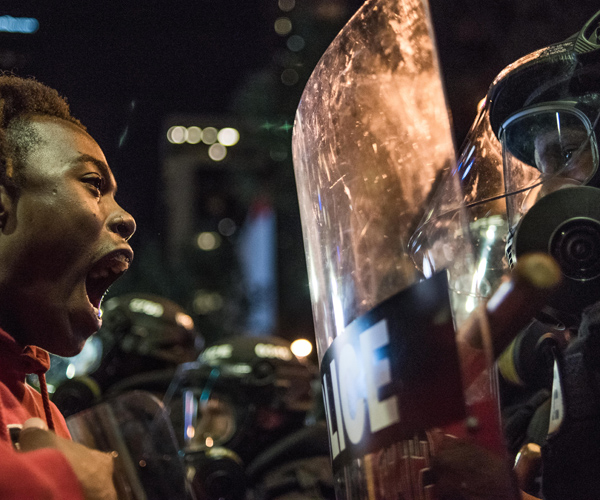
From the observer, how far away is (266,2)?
2.78m

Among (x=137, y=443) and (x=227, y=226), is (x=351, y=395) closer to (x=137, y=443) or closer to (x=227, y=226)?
(x=137, y=443)

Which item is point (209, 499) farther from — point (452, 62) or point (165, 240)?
Result: point (165, 240)

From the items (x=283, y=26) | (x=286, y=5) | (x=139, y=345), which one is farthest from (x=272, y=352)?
(x=286, y=5)

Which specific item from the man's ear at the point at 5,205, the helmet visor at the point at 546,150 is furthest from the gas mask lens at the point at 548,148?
the man's ear at the point at 5,205

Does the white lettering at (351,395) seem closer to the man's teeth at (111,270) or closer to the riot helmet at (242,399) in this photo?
the man's teeth at (111,270)

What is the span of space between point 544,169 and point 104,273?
1.00 m

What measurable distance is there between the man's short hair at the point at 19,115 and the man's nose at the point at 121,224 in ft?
0.70

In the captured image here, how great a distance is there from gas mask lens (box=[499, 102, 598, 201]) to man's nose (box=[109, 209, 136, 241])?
2.85 ft

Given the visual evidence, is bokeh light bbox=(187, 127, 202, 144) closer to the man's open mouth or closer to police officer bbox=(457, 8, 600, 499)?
the man's open mouth

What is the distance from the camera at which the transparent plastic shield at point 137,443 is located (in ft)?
4.29

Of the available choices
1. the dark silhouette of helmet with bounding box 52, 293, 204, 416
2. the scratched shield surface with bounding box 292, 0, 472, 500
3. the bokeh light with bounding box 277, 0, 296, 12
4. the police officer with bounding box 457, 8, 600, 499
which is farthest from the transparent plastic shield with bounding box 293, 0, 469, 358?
the dark silhouette of helmet with bounding box 52, 293, 204, 416

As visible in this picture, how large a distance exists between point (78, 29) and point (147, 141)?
3.04 ft

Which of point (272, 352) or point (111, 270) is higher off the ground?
point (272, 352)

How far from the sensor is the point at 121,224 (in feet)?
5.08
